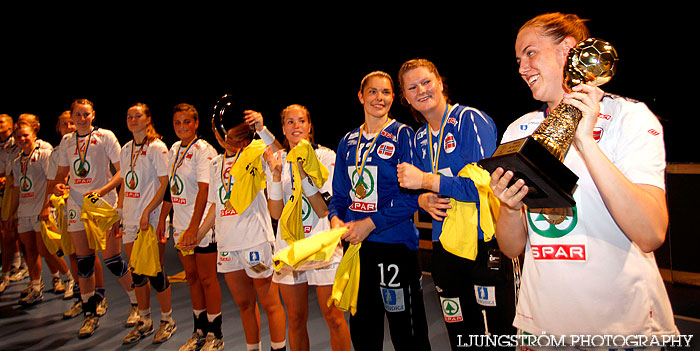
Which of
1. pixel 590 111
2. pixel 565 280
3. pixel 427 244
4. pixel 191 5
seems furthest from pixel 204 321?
pixel 191 5

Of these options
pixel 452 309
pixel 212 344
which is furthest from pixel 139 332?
pixel 452 309

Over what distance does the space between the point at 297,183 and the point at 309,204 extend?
27 cm

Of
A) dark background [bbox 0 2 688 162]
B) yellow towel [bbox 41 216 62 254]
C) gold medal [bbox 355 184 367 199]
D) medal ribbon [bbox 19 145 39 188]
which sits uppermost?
dark background [bbox 0 2 688 162]

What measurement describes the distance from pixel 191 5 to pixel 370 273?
5938 millimetres

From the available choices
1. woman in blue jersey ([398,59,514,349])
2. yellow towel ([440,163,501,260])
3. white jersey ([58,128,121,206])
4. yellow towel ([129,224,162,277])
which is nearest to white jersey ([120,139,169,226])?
yellow towel ([129,224,162,277])

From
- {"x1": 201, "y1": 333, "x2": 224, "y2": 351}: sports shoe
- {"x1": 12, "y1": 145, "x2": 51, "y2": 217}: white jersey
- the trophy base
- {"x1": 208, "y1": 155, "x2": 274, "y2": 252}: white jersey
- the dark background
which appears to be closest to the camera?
the trophy base

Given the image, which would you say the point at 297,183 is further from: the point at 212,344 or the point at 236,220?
the point at 212,344

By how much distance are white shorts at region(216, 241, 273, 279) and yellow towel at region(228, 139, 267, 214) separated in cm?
29

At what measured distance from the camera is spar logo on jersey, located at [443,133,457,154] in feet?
6.22

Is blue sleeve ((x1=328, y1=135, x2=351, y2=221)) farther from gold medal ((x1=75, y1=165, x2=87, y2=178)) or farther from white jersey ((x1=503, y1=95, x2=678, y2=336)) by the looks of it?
gold medal ((x1=75, y1=165, x2=87, y2=178))

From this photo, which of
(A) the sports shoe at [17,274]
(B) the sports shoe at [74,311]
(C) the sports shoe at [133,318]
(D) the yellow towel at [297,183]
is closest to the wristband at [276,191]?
(D) the yellow towel at [297,183]

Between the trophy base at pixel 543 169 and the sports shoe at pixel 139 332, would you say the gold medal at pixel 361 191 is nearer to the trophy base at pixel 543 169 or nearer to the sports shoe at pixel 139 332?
the trophy base at pixel 543 169

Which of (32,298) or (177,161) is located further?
(32,298)

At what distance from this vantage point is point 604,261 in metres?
1.02
